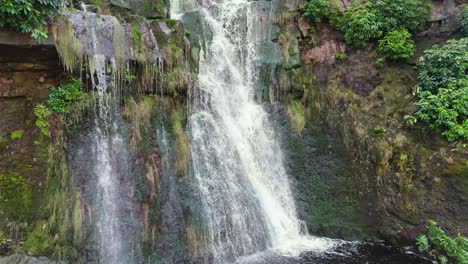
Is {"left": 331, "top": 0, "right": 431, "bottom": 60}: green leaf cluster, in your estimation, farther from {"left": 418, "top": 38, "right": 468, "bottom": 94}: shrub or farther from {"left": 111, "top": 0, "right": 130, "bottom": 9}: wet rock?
{"left": 111, "top": 0, "right": 130, "bottom": 9}: wet rock

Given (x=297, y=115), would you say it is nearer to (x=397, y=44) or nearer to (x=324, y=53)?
(x=324, y=53)

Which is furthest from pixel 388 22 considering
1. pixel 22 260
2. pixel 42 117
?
pixel 22 260

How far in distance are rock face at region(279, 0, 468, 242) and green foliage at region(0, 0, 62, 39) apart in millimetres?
7037

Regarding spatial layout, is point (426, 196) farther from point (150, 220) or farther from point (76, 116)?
point (76, 116)

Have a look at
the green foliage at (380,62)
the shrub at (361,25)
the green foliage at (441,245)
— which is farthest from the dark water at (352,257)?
the shrub at (361,25)

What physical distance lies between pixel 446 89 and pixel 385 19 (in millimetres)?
3301

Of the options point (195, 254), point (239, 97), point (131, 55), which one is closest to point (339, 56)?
point (239, 97)

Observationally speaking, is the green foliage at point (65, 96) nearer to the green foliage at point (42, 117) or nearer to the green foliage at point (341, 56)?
the green foliage at point (42, 117)

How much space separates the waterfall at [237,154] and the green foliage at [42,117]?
11.5ft

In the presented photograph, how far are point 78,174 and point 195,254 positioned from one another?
3282 mm

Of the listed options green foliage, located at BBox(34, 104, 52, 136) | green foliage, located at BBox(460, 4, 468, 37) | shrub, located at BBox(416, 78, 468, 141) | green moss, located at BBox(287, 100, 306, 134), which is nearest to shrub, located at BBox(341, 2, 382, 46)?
green foliage, located at BBox(460, 4, 468, 37)

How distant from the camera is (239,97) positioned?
10609 millimetres

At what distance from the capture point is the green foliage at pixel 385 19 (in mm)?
10406

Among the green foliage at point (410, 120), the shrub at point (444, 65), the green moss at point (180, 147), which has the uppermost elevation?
the shrub at point (444, 65)
